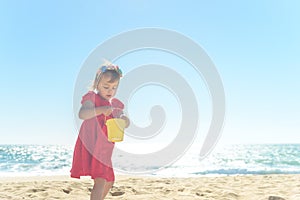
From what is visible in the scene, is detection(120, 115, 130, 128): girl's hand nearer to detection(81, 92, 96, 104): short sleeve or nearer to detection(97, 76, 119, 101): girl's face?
detection(97, 76, 119, 101): girl's face

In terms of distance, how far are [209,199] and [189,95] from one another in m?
2.13

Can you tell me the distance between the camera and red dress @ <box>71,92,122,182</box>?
303 cm

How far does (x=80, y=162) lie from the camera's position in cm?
308

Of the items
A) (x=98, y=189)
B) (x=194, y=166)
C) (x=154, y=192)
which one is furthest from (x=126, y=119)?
(x=194, y=166)

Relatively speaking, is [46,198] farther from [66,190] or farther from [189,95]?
[189,95]

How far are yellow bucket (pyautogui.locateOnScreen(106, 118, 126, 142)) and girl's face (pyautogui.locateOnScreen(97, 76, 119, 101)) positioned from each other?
26cm

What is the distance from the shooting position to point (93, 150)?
3.06 metres

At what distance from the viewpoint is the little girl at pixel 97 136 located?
3027 millimetres

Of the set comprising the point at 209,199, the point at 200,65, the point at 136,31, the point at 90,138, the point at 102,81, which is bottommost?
the point at 209,199

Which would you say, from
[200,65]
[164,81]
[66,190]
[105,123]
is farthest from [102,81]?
[200,65]

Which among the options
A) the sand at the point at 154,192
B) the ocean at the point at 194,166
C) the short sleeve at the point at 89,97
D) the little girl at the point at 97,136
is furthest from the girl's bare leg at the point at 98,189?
the ocean at the point at 194,166

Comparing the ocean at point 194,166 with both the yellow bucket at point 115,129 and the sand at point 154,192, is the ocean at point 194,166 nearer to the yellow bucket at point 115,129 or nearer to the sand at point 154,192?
the sand at point 154,192

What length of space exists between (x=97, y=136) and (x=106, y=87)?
495 millimetres

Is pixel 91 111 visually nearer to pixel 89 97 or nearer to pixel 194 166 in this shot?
Answer: pixel 89 97
